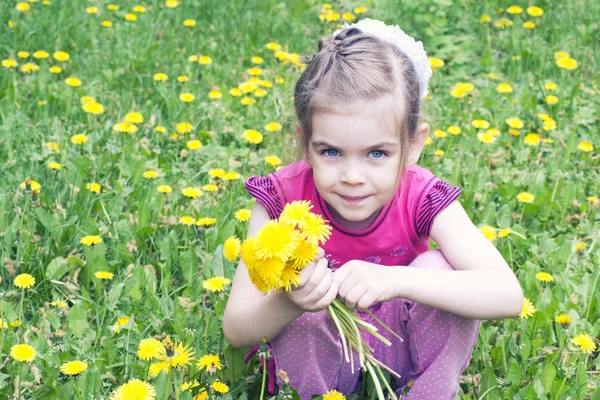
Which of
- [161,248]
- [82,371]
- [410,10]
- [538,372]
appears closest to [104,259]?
[161,248]

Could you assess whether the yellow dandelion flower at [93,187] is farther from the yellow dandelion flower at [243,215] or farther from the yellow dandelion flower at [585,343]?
the yellow dandelion flower at [585,343]

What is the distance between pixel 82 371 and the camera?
1.75 meters

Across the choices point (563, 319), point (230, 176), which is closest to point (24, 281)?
point (230, 176)

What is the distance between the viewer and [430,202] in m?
1.83

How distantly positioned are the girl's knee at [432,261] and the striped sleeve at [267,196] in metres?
0.31

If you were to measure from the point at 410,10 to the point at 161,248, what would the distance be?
1960 mm

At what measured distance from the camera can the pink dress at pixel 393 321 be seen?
1.73 meters

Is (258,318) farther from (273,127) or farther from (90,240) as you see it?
(273,127)

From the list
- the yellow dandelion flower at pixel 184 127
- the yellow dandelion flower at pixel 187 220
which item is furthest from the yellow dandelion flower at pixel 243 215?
the yellow dandelion flower at pixel 184 127

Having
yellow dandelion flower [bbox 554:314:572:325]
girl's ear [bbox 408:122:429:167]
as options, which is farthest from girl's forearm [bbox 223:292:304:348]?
yellow dandelion flower [bbox 554:314:572:325]

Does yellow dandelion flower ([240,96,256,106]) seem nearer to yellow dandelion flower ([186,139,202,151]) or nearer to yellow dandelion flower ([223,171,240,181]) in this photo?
yellow dandelion flower ([186,139,202,151])

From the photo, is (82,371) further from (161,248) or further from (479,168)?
(479,168)

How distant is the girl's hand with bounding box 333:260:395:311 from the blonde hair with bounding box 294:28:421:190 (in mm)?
269

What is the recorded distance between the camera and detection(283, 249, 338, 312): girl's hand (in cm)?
144
